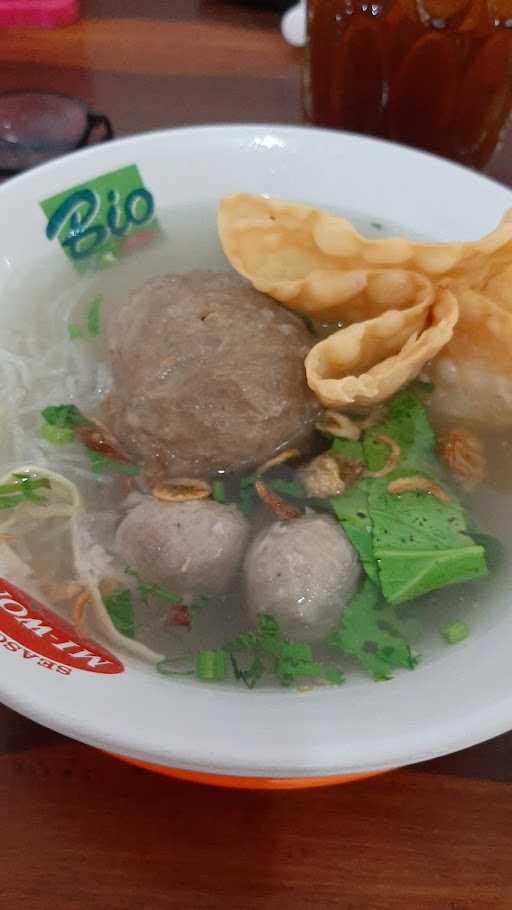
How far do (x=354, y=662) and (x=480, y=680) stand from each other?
0.52ft

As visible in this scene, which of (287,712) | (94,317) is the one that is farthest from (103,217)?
(287,712)

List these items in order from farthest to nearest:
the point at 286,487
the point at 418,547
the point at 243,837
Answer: the point at 286,487, the point at 418,547, the point at 243,837

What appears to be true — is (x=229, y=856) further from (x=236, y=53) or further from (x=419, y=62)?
(x=236, y=53)

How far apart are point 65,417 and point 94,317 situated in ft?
0.84

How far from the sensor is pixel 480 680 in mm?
731

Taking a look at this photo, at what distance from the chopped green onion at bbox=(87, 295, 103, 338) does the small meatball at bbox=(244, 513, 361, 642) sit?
57 centimetres

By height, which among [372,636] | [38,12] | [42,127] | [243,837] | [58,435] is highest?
[38,12]

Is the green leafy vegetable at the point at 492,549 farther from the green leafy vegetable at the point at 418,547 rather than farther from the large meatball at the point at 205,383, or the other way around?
the large meatball at the point at 205,383

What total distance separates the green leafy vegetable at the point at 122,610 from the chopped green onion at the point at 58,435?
0.29 m

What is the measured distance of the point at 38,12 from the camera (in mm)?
2033

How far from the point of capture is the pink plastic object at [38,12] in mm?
2023

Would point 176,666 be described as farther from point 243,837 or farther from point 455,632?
point 455,632

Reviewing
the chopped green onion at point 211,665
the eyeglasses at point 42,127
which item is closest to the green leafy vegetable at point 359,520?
the chopped green onion at point 211,665

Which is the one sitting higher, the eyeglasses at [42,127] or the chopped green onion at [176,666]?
the eyeglasses at [42,127]
